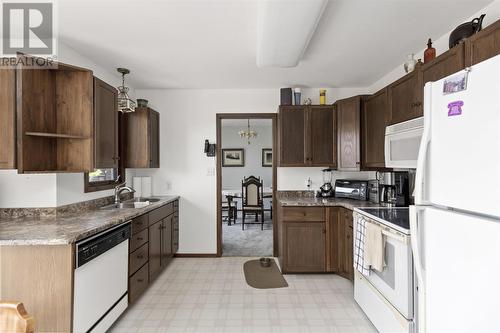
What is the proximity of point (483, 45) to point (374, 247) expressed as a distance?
151cm

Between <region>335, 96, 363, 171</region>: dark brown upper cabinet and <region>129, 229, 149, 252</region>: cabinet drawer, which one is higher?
<region>335, 96, 363, 171</region>: dark brown upper cabinet

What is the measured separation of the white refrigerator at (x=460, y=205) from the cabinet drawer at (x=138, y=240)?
228 centimetres

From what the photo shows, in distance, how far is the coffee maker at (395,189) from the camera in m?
2.67

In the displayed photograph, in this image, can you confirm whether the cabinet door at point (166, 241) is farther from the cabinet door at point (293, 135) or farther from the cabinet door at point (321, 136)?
the cabinet door at point (321, 136)

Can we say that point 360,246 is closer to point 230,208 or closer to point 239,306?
point 239,306

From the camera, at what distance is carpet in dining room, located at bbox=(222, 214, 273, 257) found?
4189 mm

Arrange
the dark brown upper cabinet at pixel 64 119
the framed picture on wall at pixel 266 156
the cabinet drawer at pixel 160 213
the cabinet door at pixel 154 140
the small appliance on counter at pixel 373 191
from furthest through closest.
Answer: the framed picture on wall at pixel 266 156
the cabinet door at pixel 154 140
the small appliance on counter at pixel 373 191
the cabinet drawer at pixel 160 213
the dark brown upper cabinet at pixel 64 119

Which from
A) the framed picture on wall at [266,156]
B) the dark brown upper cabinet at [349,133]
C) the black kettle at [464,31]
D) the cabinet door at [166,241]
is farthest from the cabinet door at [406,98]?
the framed picture on wall at [266,156]

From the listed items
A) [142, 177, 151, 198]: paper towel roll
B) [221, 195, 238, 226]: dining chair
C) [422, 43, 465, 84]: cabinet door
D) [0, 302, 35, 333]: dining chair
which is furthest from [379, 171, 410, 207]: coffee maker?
[221, 195, 238, 226]: dining chair

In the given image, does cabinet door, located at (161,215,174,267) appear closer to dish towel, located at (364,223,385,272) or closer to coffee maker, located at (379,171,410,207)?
dish towel, located at (364,223,385,272)

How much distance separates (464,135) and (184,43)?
235cm

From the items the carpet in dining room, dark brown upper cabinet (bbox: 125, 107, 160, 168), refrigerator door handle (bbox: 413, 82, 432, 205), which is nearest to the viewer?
refrigerator door handle (bbox: 413, 82, 432, 205)

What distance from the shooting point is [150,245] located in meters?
2.91

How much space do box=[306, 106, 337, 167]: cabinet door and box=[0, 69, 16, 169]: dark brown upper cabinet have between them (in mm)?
2991
